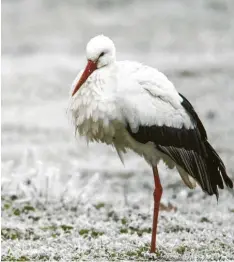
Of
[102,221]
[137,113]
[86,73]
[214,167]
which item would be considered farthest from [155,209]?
[86,73]

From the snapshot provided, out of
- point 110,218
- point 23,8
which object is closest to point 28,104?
point 110,218

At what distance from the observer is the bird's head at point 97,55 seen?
7.45 metres

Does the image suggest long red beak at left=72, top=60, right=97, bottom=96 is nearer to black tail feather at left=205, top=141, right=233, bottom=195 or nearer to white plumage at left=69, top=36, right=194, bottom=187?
white plumage at left=69, top=36, right=194, bottom=187

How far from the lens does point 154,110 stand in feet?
24.3

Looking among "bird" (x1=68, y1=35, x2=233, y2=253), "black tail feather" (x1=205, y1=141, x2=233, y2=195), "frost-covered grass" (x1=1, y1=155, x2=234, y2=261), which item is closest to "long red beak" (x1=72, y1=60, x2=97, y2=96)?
"bird" (x1=68, y1=35, x2=233, y2=253)

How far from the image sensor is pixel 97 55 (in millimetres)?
7488

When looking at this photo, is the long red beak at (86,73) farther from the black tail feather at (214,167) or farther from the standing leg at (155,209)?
the black tail feather at (214,167)

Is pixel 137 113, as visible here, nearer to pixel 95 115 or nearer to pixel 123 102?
pixel 123 102

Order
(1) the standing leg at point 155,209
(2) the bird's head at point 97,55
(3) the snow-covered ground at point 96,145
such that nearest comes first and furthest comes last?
(2) the bird's head at point 97,55
(1) the standing leg at point 155,209
(3) the snow-covered ground at point 96,145

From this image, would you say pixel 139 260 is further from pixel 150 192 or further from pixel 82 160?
pixel 82 160

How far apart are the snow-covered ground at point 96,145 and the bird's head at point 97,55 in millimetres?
729

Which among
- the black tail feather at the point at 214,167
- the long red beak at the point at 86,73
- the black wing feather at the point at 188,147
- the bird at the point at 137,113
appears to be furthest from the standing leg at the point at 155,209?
the long red beak at the point at 86,73

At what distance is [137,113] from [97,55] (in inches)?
25.0

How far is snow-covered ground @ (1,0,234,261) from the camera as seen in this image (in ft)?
26.9
